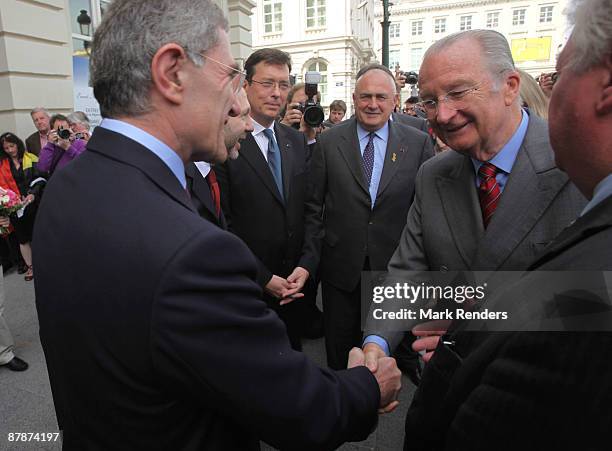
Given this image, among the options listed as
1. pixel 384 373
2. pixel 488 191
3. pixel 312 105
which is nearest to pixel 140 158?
pixel 384 373

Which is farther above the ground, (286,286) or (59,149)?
(59,149)

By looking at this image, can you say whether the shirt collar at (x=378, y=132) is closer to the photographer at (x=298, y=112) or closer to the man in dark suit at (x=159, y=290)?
the photographer at (x=298, y=112)

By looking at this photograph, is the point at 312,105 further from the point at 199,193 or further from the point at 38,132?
the point at 38,132

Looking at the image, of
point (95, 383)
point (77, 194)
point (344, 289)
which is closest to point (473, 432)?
point (95, 383)

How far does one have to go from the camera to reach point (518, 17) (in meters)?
52.6

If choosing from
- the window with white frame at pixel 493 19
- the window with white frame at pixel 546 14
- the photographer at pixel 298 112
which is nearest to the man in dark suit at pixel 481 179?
the photographer at pixel 298 112

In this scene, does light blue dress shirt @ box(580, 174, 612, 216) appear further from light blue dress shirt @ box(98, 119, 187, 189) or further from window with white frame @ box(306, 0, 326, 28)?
window with white frame @ box(306, 0, 326, 28)

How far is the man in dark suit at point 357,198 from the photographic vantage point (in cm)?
284

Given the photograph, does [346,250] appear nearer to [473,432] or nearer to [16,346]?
[473,432]

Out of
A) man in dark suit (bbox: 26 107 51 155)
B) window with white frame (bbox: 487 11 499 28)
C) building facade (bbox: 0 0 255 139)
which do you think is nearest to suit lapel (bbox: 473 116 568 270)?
man in dark suit (bbox: 26 107 51 155)

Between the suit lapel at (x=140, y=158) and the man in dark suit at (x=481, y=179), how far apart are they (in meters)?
1.07

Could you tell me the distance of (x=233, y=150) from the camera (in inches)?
78.8

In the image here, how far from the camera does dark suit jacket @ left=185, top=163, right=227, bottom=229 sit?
2107 millimetres

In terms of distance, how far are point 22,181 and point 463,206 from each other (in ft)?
19.4
